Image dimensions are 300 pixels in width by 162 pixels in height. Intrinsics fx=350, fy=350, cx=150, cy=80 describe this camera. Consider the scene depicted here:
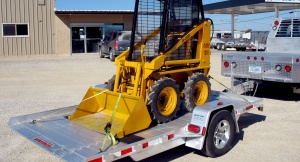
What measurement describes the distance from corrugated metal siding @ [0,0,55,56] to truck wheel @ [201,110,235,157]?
21.5m

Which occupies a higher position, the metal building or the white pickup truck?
the metal building

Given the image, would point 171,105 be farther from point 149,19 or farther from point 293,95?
point 293,95

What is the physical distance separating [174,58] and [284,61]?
12.4 feet

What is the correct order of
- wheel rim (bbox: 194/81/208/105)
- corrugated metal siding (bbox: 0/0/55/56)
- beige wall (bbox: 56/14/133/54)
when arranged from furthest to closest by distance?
1. beige wall (bbox: 56/14/133/54)
2. corrugated metal siding (bbox: 0/0/55/56)
3. wheel rim (bbox: 194/81/208/105)

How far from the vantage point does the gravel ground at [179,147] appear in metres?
5.45

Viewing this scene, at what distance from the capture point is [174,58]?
580cm

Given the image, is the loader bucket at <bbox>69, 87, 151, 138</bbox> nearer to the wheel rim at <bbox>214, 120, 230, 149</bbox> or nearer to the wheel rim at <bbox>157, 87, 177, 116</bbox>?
the wheel rim at <bbox>157, 87, 177, 116</bbox>

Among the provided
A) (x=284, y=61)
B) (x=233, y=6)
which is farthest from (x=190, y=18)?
(x=233, y=6)

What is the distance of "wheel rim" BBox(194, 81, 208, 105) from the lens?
6.03m

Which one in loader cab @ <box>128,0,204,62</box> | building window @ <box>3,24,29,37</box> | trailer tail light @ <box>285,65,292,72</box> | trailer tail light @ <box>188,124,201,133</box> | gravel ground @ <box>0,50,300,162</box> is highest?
building window @ <box>3,24,29,37</box>

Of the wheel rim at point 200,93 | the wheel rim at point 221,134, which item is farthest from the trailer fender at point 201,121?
the wheel rim at point 200,93

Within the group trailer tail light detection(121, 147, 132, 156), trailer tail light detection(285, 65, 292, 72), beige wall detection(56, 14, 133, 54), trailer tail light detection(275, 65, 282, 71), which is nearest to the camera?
trailer tail light detection(121, 147, 132, 156)

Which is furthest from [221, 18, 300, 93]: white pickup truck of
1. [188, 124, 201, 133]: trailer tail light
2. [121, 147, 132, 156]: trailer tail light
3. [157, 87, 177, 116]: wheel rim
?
[121, 147, 132, 156]: trailer tail light

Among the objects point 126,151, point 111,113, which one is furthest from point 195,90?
point 126,151
